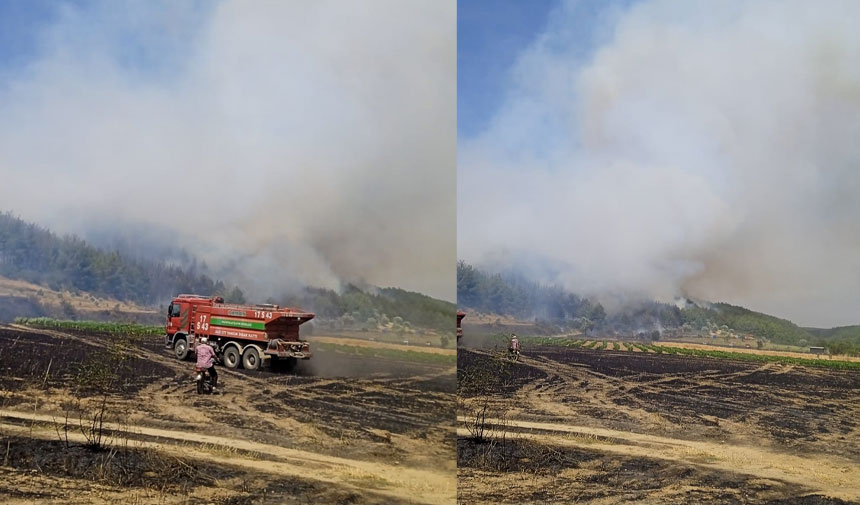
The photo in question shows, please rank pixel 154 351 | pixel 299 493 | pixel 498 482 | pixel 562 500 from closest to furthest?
pixel 299 493, pixel 154 351, pixel 562 500, pixel 498 482

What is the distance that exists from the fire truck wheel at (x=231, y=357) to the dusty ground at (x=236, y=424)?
7cm

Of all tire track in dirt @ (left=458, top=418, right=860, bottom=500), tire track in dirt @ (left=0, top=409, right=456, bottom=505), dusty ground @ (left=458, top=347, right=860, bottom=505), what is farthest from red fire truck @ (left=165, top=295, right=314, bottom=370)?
tire track in dirt @ (left=458, top=418, right=860, bottom=500)

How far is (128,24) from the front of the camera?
258 inches

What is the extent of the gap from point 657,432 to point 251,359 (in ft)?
13.4

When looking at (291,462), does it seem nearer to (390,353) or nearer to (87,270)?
(390,353)

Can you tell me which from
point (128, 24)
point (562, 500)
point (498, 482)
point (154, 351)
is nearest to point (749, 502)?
point (562, 500)

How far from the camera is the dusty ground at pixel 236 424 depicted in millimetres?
6062

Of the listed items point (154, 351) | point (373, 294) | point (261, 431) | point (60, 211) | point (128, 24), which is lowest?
point (261, 431)

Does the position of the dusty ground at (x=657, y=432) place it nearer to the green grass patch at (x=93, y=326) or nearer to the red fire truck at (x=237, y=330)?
the red fire truck at (x=237, y=330)

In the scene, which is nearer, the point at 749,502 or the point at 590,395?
the point at 749,502

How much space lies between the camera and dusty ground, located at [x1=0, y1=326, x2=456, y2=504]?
6.06 meters

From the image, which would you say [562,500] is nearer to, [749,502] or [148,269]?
[749,502]

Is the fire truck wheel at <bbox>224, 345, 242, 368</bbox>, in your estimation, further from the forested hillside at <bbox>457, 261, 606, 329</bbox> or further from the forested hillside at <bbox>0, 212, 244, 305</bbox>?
the forested hillside at <bbox>457, 261, 606, 329</bbox>

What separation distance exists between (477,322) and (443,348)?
106 cm
